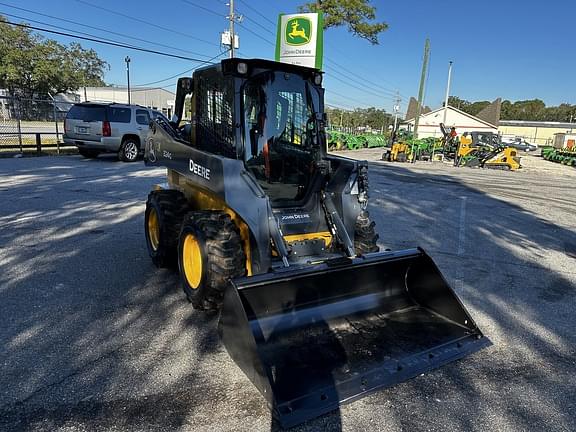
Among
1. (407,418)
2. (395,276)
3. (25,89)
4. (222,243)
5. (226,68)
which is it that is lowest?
(407,418)

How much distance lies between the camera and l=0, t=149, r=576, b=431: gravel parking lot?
8.95 feet

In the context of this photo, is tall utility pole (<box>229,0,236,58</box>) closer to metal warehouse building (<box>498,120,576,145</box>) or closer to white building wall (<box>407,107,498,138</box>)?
white building wall (<box>407,107,498,138</box>)

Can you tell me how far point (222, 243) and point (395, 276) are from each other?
67.4 inches

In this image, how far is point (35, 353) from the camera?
10.8 feet

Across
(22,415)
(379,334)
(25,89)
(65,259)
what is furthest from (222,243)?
(25,89)

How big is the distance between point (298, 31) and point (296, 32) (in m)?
0.09

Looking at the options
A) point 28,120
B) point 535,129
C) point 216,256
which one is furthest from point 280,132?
point 535,129

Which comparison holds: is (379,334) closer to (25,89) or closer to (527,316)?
(527,316)

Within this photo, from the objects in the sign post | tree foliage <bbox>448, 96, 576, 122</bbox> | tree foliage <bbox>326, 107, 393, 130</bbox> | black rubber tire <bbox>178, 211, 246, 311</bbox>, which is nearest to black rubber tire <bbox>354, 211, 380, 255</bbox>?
black rubber tire <bbox>178, 211, 246, 311</bbox>

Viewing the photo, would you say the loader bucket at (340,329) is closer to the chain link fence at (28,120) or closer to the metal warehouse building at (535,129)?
the chain link fence at (28,120)

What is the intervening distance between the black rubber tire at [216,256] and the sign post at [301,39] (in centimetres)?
976

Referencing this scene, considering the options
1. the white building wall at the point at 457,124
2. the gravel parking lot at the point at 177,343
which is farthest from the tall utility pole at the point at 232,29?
the white building wall at the point at 457,124

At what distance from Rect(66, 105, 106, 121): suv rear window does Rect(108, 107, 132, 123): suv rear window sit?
0.23 m

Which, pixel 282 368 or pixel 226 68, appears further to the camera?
pixel 226 68
